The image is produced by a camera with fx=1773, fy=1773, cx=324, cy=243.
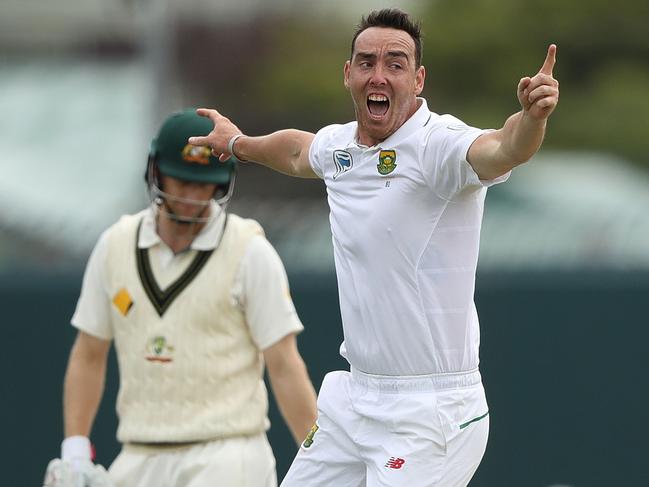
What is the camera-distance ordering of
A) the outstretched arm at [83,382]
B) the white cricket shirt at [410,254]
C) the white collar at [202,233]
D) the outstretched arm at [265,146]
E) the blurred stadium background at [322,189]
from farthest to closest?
the blurred stadium background at [322,189], the outstretched arm at [83,382], the white collar at [202,233], the outstretched arm at [265,146], the white cricket shirt at [410,254]

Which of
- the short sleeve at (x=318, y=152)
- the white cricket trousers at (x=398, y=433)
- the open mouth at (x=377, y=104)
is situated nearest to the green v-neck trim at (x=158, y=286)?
the short sleeve at (x=318, y=152)

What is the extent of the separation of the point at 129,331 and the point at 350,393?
4.56 ft

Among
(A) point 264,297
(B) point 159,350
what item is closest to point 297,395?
(A) point 264,297

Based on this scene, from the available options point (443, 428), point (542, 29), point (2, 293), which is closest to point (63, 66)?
point (542, 29)

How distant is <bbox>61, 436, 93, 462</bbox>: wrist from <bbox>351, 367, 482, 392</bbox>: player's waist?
5.67ft

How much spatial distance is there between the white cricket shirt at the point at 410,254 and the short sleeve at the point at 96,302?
1584mm

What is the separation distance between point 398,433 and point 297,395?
1273mm

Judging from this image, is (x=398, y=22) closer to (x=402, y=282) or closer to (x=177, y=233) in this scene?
(x=402, y=282)

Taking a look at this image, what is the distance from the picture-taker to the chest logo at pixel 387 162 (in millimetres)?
5605

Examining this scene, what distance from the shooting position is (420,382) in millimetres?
5629

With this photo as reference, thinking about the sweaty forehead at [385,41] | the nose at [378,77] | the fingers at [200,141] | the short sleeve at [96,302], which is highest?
the sweaty forehead at [385,41]

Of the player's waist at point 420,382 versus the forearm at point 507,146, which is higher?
the forearm at point 507,146

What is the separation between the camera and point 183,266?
6918mm

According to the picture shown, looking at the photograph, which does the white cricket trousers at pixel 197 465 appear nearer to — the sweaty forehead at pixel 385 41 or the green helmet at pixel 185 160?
the green helmet at pixel 185 160
